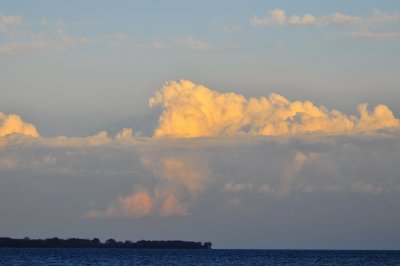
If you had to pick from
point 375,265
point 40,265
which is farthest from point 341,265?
point 40,265

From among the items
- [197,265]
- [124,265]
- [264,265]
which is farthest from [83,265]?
[264,265]

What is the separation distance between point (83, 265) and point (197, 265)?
23748 mm

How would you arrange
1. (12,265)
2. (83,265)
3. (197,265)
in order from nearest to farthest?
1. (12,265)
2. (83,265)
3. (197,265)

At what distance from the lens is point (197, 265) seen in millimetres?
158250

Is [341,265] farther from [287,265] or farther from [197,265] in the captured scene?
[197,265]

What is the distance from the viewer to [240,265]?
158 m

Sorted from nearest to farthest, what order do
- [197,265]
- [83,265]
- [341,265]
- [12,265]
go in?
1. [12,265]
2. [83,265]
3. [197,265]
4. [341,265]

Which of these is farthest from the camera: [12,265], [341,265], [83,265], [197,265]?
[341,265]

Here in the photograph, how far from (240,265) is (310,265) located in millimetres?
16256

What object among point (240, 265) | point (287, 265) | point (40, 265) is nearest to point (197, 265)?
point (240, 265)

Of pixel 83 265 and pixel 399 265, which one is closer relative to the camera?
pixel 83 265

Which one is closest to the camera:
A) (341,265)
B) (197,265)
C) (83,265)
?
(83,265)

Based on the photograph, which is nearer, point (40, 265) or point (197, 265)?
point (40, 265)

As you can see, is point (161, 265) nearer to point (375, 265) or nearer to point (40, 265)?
point (40, 265)
